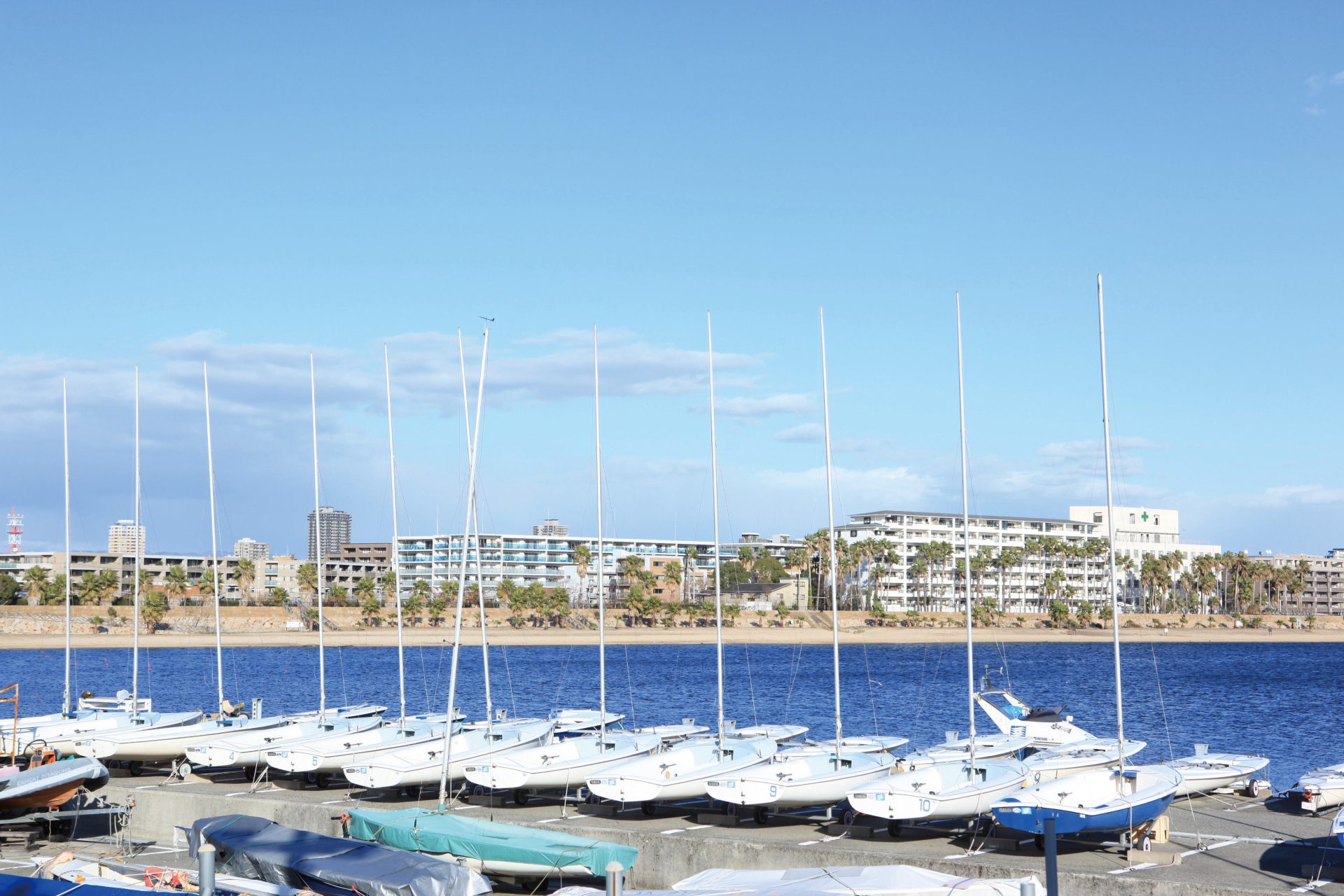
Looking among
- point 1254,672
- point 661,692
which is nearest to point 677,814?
point 661,692

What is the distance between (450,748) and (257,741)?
19.2ft

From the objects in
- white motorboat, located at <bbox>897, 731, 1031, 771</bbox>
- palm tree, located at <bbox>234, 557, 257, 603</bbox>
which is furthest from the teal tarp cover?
palm tree, located at <bbox>234, 557, 257, 603</bbox>

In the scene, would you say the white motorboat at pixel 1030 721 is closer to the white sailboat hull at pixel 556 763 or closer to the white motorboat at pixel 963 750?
the white motorboat at pixel 963 750

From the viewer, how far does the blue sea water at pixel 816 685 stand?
62938mm

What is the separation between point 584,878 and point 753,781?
4.50 metres

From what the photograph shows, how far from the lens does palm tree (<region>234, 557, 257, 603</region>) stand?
179 meters

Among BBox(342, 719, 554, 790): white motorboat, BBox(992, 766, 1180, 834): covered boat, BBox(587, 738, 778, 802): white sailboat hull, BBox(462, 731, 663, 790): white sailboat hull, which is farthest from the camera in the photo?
BBox(342, 719, 554, 790): white motorboat

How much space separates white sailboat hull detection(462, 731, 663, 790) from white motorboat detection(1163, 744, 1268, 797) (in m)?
12.2

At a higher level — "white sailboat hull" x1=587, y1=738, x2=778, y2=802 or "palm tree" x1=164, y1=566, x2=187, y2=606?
"white sailboat hull" x1=587, y1=738, x2=778, y2=802

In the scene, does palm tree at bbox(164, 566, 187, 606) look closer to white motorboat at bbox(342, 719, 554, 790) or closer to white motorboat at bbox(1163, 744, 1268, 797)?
white motorboat at bbox(342, 719, 554, 790)

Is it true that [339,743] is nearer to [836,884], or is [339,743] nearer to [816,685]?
[836,884]

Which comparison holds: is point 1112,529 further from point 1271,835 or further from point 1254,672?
point 1254,672

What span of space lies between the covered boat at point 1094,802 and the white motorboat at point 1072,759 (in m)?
2.62

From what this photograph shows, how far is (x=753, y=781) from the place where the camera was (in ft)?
80.3
